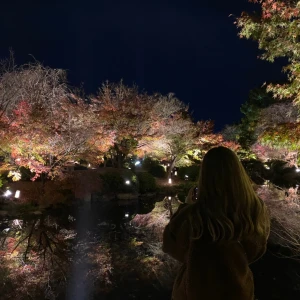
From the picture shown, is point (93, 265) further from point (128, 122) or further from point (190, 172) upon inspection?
point (190, 172)

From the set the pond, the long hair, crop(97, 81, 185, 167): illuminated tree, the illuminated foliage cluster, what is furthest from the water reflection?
crop(97, 81, 185, 167): illuminated tree

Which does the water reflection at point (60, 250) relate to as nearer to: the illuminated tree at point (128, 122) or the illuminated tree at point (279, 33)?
the illuminated tree at point (279, 33)

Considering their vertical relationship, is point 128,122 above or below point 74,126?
above

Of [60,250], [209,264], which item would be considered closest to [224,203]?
[209,264]

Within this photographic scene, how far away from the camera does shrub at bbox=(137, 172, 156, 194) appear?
Result: 17.0m

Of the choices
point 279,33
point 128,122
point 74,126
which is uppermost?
point 128,122

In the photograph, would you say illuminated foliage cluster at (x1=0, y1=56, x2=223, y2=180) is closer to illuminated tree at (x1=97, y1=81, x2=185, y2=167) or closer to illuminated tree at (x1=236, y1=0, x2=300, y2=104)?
illuminated tree at (x1=97, y1=81, x2=185, y2=167)

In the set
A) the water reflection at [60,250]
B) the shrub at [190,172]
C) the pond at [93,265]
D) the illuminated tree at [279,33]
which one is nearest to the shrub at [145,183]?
the shrub at [190,172]

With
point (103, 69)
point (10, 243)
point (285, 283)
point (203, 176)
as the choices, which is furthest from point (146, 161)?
point (103, 69)

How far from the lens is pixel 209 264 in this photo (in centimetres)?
139

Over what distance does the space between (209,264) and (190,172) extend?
19536 mm

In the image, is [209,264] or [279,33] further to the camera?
[279,33]

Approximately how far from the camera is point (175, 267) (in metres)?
6.54

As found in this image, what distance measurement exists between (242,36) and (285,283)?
5.01 m
